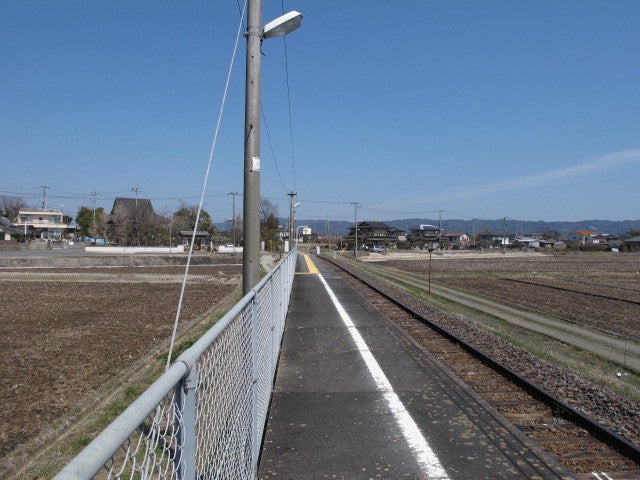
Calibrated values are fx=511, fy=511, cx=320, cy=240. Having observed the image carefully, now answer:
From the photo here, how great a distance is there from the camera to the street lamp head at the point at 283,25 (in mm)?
7250

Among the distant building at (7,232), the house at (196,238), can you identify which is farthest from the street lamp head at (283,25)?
the distant building at (7,232)

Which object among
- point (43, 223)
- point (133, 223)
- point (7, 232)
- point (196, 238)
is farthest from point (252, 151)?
point (43, 223)

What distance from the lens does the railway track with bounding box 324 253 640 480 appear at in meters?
4.44

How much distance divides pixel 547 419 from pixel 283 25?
6164 mm

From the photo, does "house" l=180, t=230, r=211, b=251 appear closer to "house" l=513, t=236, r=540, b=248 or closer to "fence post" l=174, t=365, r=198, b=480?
"fence post" l=174, t=365, r=198, b=480

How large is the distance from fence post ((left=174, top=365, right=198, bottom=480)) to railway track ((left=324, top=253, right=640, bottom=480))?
11.4 feet

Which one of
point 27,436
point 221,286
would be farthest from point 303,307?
point 221,286

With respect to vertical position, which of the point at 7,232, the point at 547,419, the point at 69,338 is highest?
the point at 7,232

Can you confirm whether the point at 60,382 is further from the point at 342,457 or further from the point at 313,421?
the point at 342,457

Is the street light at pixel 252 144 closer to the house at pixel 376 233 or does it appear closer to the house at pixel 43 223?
the house at pixel 43 223

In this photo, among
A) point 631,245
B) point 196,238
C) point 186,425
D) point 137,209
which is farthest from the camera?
point 631,245

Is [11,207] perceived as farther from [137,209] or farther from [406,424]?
[406,424]

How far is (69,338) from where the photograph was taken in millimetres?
12742

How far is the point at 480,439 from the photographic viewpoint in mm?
4871
